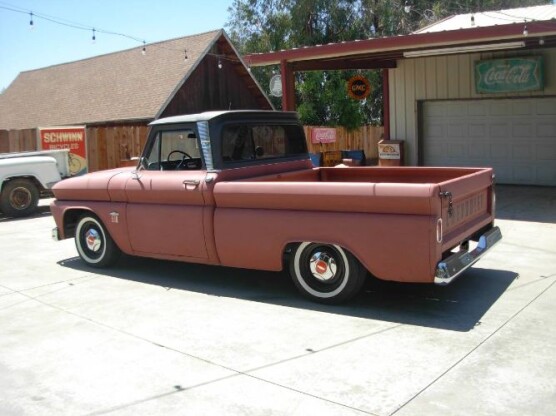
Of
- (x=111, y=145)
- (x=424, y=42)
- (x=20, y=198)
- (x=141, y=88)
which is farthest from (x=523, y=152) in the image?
(x=141, y=88)

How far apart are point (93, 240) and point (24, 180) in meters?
6.04

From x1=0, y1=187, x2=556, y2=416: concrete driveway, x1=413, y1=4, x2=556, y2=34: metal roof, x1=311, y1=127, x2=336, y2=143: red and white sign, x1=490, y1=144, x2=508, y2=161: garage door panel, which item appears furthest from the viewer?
x1=311, y1=127, x2=336, y2=143: red and white sign

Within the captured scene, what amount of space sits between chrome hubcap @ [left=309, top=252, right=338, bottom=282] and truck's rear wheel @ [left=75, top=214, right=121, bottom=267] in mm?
2863

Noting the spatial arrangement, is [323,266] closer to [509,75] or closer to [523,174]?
[509,75]

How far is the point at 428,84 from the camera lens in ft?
50.7

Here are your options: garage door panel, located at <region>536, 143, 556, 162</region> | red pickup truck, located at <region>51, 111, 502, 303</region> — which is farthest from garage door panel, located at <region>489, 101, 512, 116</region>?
red pickup truck, located at <region>51, 111, 502, 303</region>

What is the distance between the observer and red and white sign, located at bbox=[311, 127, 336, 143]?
1953 cm

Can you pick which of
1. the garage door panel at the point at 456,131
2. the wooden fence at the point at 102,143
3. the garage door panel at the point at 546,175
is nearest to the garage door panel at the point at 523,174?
the garage door panel at the point at 546,175

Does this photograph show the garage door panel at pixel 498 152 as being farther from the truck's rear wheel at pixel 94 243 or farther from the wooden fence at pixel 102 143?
the truck's rear wheel at pixel 94 243

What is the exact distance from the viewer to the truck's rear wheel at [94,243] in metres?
7.43

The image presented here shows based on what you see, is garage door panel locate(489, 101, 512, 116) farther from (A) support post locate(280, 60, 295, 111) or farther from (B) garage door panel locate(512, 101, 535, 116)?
(A) support post locate(280, 60, 295, 111)

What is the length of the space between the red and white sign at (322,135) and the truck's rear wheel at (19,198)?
920 cm

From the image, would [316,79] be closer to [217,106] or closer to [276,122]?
[217,106]

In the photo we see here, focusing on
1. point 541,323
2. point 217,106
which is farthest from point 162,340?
point 217,106
